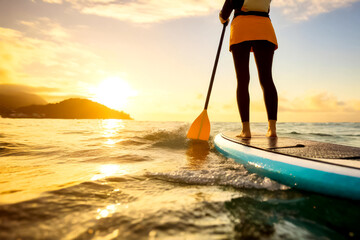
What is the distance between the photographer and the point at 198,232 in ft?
3.83

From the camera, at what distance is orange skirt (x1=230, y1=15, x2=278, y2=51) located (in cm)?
315

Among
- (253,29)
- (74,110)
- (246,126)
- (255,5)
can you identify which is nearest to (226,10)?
(255,5)

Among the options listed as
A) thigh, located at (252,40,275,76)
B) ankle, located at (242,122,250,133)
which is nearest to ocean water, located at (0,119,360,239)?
ankle, located at (242,122,250,133)

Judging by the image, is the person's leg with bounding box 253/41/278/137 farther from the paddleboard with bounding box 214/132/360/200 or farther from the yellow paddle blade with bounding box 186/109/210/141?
the yellow paddle blade with bounding box 186/109/210/141

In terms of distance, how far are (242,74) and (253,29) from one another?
2.08ft

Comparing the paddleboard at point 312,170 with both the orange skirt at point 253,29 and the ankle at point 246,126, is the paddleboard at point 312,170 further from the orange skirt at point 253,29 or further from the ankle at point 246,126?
the orange skirt at point 253,29

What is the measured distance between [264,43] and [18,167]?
11.9ft

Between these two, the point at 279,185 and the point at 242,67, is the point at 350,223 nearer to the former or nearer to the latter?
the point at 279,185

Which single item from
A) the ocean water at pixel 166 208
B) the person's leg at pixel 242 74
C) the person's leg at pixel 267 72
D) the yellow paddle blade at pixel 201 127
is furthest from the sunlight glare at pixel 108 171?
the yellow paddle blade at pixel 201 127

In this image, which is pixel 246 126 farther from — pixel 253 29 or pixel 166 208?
pixel 166 208

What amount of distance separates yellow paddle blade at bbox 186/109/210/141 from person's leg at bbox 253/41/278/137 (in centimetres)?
180

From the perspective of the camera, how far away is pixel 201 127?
5035 millimetres

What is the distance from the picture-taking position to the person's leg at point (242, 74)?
3293 millimetres

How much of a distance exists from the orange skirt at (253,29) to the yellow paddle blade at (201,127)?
2062 millimetres
